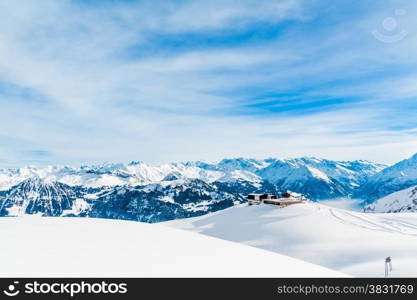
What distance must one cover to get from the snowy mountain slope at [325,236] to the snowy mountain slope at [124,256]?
14713 millimetres

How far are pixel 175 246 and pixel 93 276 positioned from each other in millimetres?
3102

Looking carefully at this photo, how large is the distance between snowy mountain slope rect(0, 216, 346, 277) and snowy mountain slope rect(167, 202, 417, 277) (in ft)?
48.3

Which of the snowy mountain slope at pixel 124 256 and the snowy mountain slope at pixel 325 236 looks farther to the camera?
the snowy mountain slope at pixel 325 236

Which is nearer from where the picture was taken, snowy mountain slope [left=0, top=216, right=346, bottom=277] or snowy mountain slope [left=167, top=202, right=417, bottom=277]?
snowy mountain slope [left=0, top=216, right=346, bottom=277]

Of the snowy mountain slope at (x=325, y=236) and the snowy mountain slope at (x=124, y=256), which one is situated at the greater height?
the snowy mountain slope at (x=124, y=256)

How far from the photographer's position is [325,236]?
3512 centimetres

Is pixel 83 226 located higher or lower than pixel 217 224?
higher

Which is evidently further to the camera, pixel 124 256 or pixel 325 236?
pixel 325 236

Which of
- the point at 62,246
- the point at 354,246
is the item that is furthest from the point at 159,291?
the point at 354,246

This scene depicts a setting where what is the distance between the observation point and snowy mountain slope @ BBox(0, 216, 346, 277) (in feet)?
20.2

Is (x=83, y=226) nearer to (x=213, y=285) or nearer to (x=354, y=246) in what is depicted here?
(x=213, y=285)

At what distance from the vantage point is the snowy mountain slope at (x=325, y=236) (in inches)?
914

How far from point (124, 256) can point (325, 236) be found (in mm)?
33800

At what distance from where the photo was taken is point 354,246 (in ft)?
94.6
